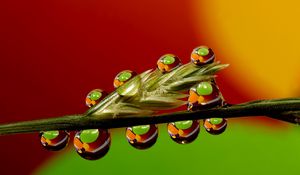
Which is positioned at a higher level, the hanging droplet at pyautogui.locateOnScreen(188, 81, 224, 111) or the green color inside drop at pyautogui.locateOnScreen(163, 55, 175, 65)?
the green color inside drop at pyautogui.locateOnScreen(163, 55, 175, 65)

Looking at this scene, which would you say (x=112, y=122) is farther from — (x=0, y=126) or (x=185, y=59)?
(x=185, y=59)

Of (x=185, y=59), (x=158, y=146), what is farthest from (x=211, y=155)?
(x=185, y=59)

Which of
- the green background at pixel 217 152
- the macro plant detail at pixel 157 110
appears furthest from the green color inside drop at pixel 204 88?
the green background at pixel 217 152

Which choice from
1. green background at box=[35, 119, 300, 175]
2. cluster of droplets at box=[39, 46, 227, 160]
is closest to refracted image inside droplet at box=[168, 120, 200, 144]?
cluster of droplets at box=[39, 46, 227, 160]

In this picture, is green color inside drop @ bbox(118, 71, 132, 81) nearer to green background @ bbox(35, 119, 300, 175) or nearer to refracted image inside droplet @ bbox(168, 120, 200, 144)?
refracted image inside droplet @ bbox(168, 120, 200, 144)

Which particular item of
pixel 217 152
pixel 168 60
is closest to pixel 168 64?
pixel 168 60

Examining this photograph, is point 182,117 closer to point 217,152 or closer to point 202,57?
point 202,57
